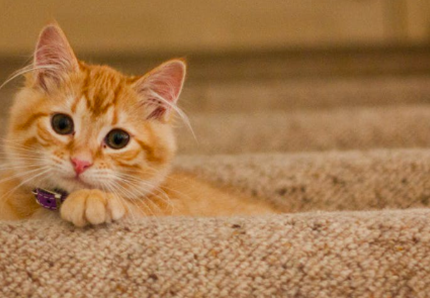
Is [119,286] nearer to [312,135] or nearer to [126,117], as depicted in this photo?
[126,117]

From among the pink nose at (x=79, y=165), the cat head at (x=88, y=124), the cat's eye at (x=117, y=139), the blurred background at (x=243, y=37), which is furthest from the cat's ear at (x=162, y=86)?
the blurred background at (x=243, y=37)

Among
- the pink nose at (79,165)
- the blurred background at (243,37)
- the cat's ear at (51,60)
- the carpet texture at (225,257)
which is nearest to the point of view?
the carpet texture at (225,257)

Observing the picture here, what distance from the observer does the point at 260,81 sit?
255 cm

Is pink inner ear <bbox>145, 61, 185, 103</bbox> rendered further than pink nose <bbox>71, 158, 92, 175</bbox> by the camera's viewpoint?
Yes

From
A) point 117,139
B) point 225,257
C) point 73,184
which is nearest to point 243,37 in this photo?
point 117,139

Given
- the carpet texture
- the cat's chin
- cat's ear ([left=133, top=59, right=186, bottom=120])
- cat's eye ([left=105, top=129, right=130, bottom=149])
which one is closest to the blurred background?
cat's ear ([left=133, top=59, right=186, bottom=120])

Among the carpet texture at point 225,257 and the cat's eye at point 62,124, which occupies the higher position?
the cat's eye at point 62,124

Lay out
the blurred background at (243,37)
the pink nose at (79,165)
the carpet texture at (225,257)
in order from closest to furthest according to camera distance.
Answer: the carpet texture at (225,257), the pink nose at (79,165), the blurred background at (243,37)

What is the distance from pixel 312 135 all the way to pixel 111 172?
0.96 metres

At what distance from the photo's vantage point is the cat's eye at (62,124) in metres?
1.09

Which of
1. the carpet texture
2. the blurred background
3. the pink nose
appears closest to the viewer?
the carpet texture

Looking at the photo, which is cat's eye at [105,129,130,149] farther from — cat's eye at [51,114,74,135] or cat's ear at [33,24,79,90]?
cat's ear at [33,24,79,90]

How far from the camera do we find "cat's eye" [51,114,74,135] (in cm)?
109

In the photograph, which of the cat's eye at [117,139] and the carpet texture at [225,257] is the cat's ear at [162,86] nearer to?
the cat's eye at [117,139]
